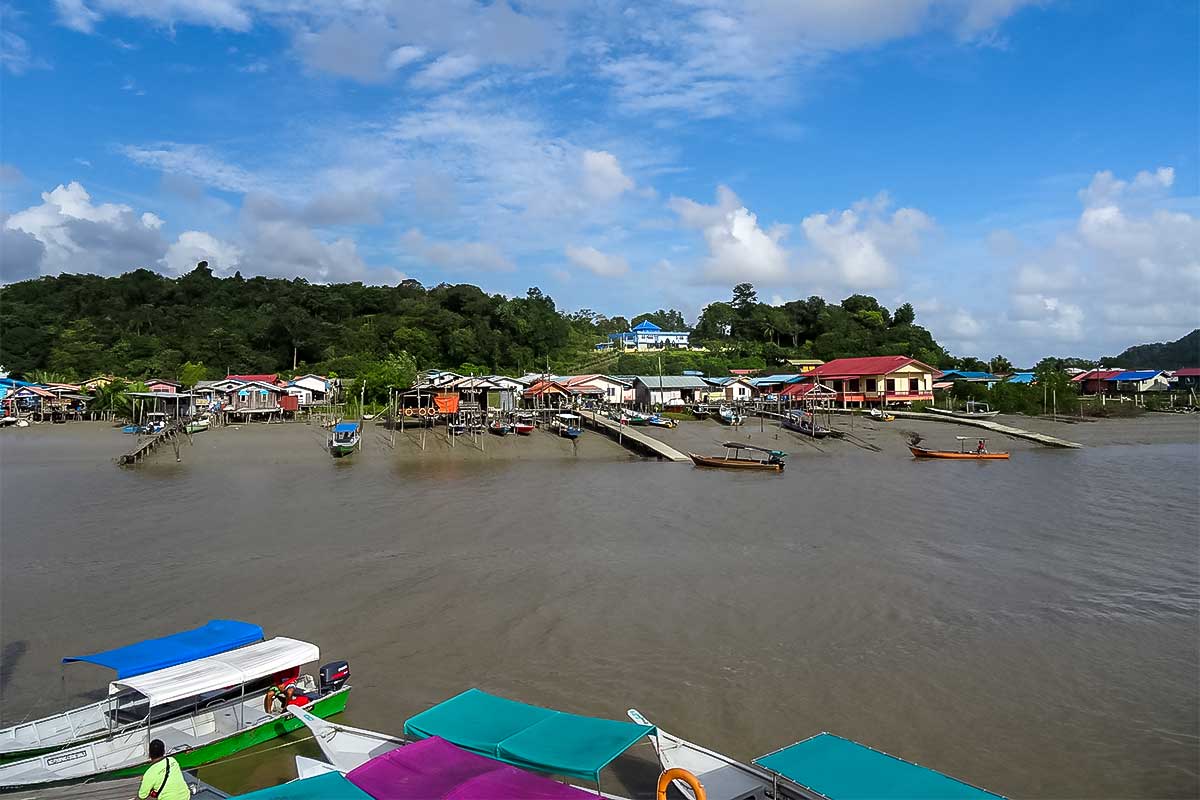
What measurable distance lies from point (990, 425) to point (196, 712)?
4423 cm

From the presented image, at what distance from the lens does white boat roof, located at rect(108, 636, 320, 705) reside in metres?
8.66

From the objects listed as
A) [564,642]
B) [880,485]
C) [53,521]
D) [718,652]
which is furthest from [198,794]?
[880,485]

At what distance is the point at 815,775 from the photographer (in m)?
7.21

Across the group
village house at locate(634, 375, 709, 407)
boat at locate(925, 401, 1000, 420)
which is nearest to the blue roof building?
village house at locate(634, 375, 709, 407)

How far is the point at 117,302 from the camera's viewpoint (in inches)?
3022

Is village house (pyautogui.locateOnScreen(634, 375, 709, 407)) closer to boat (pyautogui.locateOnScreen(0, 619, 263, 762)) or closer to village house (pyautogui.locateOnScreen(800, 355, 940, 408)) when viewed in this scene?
village house (pyautogui.locateOnScreen(800, 355, 940, 408))

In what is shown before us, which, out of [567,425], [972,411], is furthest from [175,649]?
[972,411]

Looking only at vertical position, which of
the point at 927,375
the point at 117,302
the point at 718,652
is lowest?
the point at 718,652

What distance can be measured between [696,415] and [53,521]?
35.7 metres

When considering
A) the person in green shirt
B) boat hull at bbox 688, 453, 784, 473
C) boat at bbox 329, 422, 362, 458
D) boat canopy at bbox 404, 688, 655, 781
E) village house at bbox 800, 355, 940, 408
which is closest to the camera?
the person in green shirt

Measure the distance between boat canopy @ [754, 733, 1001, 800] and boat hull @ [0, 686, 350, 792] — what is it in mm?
5302

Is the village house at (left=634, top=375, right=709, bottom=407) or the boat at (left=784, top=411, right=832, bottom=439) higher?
the village house at (left=634, top=375, right=709, bottom=407)

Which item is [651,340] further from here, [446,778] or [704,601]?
[446,778]

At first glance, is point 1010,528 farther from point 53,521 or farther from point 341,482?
point 53,521
